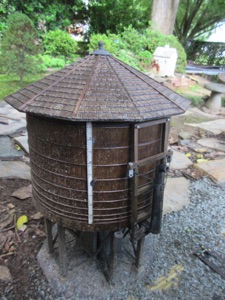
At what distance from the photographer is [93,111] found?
2287 millimetres

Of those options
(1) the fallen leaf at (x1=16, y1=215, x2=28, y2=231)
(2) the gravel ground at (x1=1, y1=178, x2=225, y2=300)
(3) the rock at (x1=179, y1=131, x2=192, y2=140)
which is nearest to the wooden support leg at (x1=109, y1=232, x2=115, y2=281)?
Result: (2) the gravel ground at (x1=1, y1=178, x2=225, y2=300)

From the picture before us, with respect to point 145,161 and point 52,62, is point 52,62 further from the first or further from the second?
point 145,161

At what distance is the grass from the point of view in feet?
33.7

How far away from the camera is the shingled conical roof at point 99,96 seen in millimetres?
2309

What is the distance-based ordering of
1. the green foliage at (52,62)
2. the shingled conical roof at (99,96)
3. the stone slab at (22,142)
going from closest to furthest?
the shingled conical roof at (99,96)
the stone slab at (22,142)
the green foliage at (52,62)

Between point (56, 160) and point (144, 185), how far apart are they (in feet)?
3.43

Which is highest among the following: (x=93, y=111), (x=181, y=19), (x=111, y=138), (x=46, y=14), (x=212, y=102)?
(x=181, y=19)

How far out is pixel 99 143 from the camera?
2.49 meters

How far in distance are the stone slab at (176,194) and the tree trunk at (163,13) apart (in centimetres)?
1333

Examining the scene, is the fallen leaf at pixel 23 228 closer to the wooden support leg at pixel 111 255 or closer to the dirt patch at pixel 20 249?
the dirt patch at pixel 20 249

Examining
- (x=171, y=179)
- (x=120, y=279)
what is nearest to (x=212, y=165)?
(x=171, y=179)

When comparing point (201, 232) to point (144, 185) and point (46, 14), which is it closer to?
point (144, 185)

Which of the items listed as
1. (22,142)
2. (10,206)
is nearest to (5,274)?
(10,206)

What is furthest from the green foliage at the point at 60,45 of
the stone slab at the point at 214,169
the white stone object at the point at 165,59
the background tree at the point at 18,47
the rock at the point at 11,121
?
the stone slab at the point at 214,169
